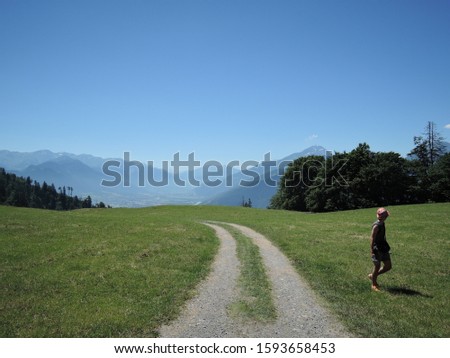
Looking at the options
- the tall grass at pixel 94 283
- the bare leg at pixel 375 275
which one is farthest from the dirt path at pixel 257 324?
the bare leg at pixel 375 275

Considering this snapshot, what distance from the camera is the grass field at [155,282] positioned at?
10453 mm

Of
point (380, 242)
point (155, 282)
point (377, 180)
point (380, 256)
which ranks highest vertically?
point (377, 180)

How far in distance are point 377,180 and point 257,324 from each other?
271ft

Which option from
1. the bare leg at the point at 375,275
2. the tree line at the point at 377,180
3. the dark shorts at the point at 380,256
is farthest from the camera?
the tree line at the point at 377,180

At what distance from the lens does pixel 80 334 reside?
32.0 feet

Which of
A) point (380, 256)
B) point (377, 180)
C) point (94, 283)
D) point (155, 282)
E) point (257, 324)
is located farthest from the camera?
point (377, 180)

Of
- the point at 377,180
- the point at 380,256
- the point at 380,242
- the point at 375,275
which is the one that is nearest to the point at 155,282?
→ the point at 375,275

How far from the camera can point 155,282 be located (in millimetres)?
15141

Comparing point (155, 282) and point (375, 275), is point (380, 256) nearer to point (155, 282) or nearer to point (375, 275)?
point (375, 275)

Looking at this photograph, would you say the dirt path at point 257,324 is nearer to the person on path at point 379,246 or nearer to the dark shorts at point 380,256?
the person on path at point 379,246

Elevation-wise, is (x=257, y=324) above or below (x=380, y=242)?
below

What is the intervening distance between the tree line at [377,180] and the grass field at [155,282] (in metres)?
57.6
